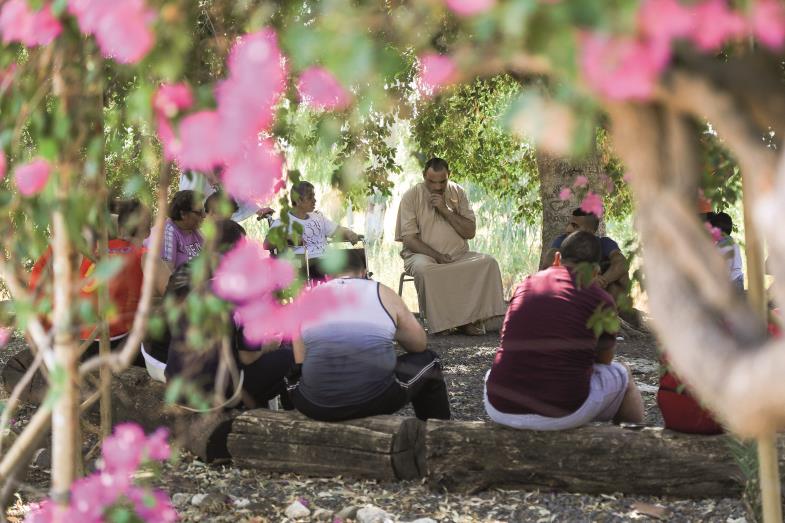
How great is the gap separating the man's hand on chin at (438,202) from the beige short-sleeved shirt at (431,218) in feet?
0.24

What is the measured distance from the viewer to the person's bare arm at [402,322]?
391 centimetres

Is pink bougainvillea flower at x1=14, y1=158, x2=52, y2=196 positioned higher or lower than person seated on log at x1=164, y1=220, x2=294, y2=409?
higher

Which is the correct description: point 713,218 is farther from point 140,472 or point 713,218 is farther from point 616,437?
point 140,472

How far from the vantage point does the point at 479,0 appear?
0.91 metres

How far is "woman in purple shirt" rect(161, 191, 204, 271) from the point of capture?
18.6ft

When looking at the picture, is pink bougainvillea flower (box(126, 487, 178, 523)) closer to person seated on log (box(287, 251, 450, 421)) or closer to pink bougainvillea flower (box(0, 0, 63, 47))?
pink bougainvillea flower (box(0, 0, 63, 47))

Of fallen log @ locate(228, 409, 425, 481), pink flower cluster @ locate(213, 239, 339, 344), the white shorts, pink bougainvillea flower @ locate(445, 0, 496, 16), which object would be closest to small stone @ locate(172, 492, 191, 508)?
fallen log @ locate(228, 409, 425, 481)

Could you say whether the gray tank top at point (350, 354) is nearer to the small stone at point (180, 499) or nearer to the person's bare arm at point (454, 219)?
the small stone at point (180, 499)

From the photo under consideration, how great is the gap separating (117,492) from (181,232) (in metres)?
4.15

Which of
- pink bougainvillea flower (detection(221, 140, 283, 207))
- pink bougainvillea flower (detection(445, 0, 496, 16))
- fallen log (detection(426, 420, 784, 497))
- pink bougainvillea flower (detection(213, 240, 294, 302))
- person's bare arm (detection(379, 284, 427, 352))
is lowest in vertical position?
fallen log (detection(426, 420, 784, 497))

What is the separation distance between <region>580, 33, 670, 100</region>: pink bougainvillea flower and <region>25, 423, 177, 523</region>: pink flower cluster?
4.00 feet

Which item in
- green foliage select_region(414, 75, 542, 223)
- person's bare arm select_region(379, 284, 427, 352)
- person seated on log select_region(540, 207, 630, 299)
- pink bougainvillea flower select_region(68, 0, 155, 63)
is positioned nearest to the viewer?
pink bougainvillea flower select_region(68, 0, 155, 63)

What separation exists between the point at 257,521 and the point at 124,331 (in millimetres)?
1610

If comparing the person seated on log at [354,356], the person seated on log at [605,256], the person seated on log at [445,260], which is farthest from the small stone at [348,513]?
the person seated on log at [445,260]
